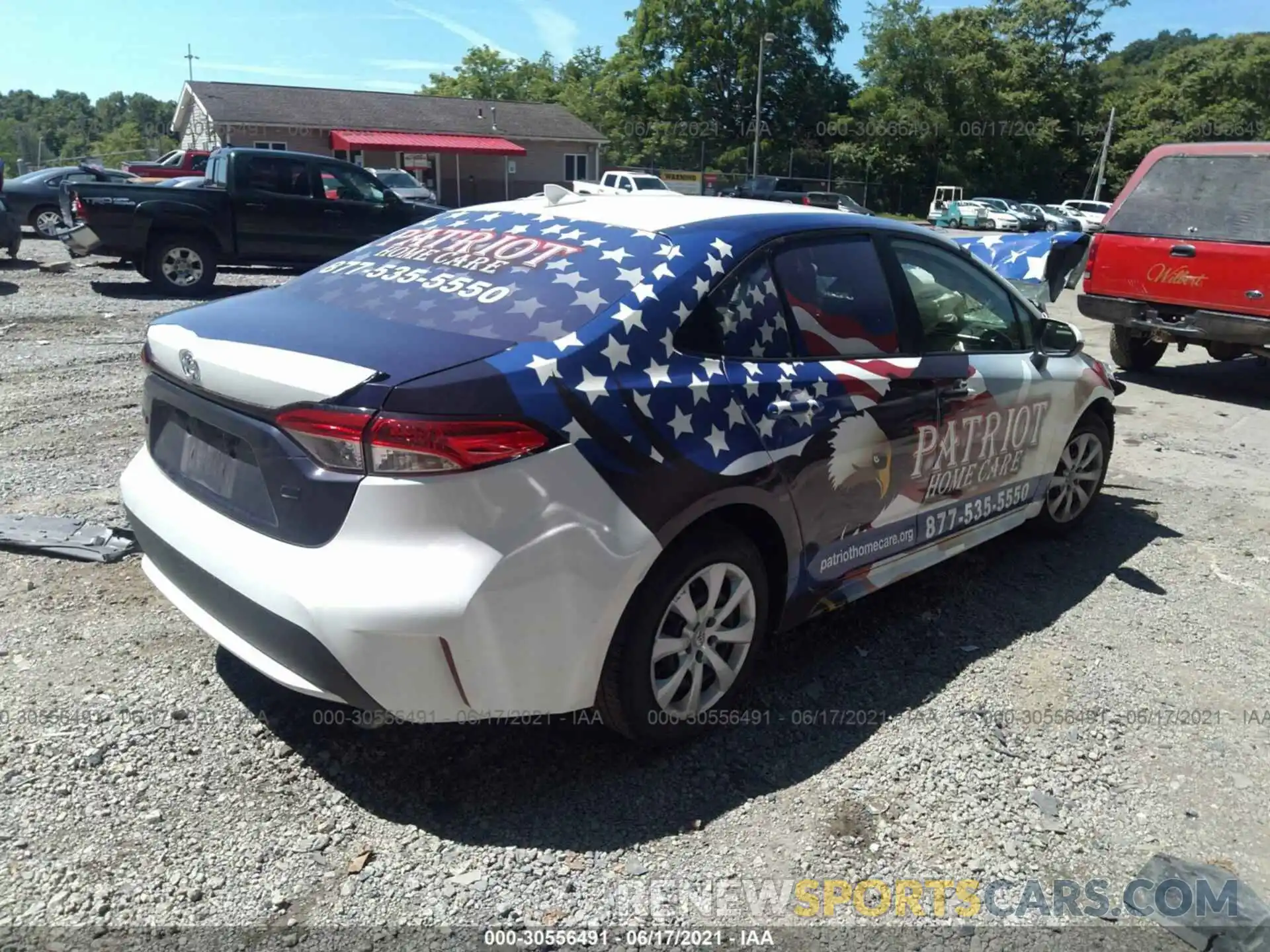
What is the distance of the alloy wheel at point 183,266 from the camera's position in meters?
11.7

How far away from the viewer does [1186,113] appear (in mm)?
59344

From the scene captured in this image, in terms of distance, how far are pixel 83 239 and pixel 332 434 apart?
34.9 feet

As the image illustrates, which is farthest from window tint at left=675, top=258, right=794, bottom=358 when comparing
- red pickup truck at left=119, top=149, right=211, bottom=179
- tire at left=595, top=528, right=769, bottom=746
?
red pickup truck at left=119, top=149, right=211, bottom=179

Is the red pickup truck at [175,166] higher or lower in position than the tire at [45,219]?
higher

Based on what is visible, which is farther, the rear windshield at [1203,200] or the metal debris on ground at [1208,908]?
the rear windshield at [1203,200]

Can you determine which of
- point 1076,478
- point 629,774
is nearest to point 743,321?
point 629,774

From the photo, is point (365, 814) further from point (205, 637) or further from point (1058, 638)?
point (1058, 638)

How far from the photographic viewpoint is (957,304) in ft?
13.5

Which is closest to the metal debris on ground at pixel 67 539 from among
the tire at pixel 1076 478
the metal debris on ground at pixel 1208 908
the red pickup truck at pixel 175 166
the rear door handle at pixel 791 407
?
the rear door handle at pixel 791 407

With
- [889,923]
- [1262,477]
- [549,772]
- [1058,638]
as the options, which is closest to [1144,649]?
[1058,638]

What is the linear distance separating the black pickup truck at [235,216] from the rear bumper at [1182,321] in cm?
871

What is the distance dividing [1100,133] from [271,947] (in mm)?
70843

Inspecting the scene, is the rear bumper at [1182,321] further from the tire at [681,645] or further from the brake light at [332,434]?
the brake light at [332,434]

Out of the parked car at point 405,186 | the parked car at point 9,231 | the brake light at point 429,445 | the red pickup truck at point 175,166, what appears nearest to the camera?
the brake light at point 429,445
